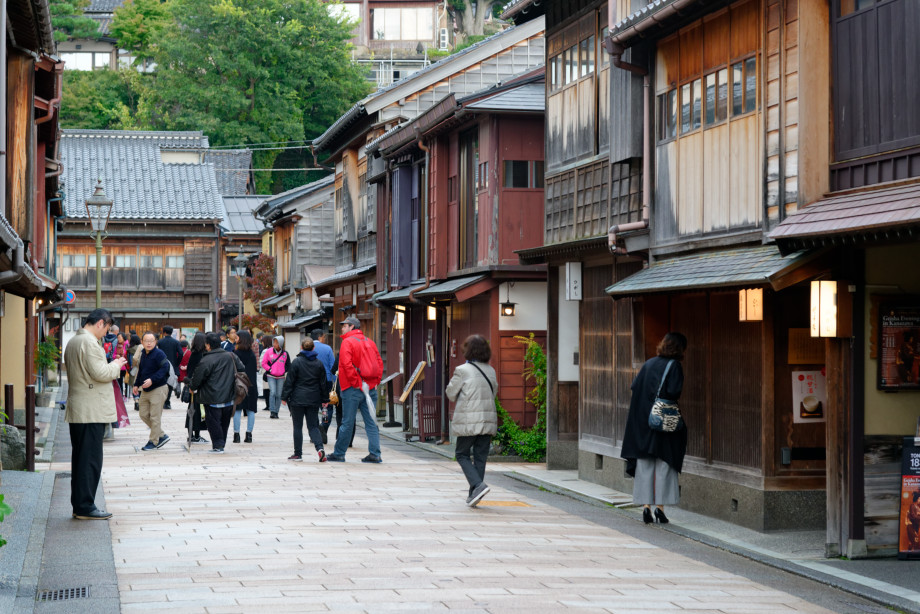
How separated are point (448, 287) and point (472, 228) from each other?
4.61ft

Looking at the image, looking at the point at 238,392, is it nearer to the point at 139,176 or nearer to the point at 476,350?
the point at 476,350

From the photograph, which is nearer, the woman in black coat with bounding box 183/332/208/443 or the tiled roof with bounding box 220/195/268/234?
the woman in black coat with bounding box 183/332/208/443

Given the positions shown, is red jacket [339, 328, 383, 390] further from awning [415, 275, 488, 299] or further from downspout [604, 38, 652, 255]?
downspout [604, 38, 652, 255]

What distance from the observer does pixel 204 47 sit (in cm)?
5903

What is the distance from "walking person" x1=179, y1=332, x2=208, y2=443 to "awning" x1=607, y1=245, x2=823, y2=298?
8671 mm

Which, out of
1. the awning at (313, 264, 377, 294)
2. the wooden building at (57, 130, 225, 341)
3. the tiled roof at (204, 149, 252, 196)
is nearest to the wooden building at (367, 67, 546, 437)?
the awning at (313, 264, 377, 294)

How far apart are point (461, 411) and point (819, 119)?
16.0 feet

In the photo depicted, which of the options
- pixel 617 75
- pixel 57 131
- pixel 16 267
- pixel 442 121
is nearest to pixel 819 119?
pixel 617 75

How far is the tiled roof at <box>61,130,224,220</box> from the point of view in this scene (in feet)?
177

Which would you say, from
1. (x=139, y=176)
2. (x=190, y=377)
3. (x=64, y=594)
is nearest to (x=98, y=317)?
(x=64, y=594)

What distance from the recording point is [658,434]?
1227cm

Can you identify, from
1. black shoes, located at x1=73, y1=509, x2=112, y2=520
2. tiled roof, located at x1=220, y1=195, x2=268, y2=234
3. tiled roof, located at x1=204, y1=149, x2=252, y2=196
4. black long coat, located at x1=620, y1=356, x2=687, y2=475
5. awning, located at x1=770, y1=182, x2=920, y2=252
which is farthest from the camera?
tiled roof, located at x1=204, y1=149, x2=252, y2=196

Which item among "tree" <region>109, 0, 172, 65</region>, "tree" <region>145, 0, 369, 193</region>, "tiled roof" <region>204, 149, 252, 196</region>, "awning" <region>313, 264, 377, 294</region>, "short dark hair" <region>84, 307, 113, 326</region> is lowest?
"short dark hair" <region>84, 307, 113, 326</region>

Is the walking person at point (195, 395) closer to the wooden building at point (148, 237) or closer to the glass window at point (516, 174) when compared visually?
the glass window at point (516, 174)
